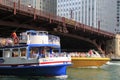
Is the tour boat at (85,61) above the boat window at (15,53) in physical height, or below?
below

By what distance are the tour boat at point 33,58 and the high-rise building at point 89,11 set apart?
12196cm

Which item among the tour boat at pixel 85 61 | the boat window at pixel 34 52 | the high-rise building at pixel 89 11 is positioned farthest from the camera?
the high-rise building at pixel 89 11

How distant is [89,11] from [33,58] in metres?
134

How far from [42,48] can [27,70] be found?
9.42 feet

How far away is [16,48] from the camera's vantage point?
3762 centimetres

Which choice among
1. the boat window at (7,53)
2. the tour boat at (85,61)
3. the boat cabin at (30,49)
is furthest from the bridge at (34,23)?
the boat cabin at (30,49)

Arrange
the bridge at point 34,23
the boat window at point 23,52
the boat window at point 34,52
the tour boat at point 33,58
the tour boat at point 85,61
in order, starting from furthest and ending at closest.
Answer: the tour boat at point 85,61 → the bridge at point 34,23 → the boat window at point 23,52 → the boat window at point 34,52 → the tour boat at point 33,58

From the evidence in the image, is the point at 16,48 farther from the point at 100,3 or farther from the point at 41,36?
the point at 100,3

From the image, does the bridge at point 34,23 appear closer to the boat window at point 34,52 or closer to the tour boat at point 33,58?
the tour boat at point 33,58

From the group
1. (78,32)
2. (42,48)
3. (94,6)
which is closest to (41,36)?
(42,48)

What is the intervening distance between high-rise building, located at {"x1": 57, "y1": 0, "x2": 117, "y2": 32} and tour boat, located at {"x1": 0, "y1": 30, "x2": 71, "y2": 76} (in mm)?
121962

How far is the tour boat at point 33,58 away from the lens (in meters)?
35.5

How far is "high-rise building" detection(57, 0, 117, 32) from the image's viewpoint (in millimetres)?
165375

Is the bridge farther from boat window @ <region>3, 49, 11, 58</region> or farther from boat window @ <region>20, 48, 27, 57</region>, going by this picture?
boat window @ <region>20, 48, 27, 57</region>
